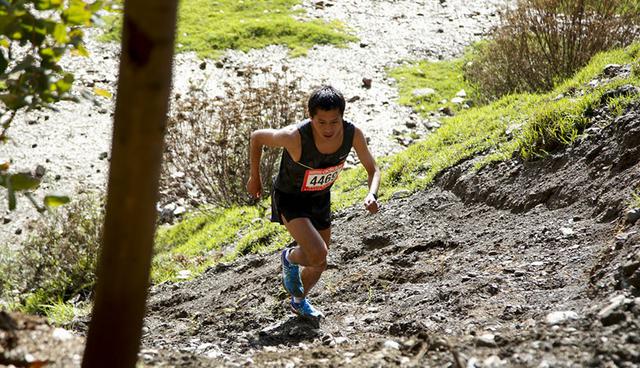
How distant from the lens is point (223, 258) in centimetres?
788

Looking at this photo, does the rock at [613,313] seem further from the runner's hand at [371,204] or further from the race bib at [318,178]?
the race bib at [318,178]

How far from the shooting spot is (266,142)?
4.87 meters

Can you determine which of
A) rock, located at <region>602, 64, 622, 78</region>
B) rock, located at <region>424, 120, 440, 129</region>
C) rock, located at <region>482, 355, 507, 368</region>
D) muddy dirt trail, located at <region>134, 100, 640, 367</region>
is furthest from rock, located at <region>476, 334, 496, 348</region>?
rock, located at <region>424, 120, 440, 129</region>

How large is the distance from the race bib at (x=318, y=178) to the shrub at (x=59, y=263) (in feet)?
13.2

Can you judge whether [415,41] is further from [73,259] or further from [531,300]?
[531,300]

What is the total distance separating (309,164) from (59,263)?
15.0ft

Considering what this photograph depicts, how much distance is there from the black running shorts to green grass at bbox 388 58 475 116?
7.45m

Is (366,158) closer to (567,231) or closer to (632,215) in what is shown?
(567,231)

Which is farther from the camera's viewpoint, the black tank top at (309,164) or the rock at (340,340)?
the black tank top at (309,164)

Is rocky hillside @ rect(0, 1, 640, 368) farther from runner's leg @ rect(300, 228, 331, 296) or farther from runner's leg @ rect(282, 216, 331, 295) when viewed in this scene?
runner's leg @ rect(282, 216, 331, 295)

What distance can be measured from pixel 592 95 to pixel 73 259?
17.5 feet

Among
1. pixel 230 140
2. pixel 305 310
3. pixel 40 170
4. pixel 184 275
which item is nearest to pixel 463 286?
pixel 305 310

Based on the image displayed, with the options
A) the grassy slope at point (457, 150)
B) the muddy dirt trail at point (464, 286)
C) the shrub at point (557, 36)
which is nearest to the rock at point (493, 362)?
the muddy dirt trail at point (464, 286)

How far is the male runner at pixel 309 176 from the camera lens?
4664mm
